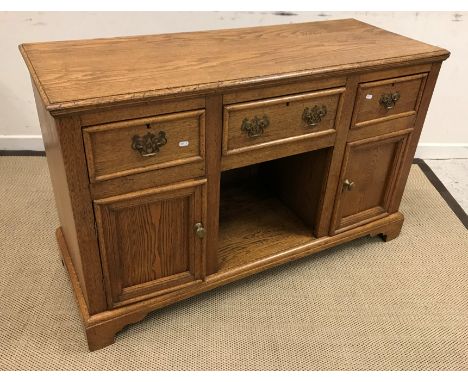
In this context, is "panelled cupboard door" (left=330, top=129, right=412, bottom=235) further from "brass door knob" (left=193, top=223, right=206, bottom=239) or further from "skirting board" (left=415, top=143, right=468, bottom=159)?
"skirting board" (left=415, top=143, right=468, bottom=159)

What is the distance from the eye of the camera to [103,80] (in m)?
0.98

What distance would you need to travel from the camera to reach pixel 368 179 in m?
1.46

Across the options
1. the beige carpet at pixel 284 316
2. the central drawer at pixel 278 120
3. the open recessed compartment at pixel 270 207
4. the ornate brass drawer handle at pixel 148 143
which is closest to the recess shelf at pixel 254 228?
the open recessed compartment at pixel 270 207

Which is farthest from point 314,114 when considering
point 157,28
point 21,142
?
point 21,142

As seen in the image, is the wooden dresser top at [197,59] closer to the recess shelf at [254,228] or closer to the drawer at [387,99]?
the drawer at [387,99]

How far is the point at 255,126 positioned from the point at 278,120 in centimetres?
7

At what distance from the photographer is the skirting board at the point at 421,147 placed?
210 centimetres

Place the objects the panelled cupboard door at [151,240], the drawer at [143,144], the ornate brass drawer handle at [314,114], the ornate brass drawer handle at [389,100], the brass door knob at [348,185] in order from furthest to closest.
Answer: the brass door knob at [348,185] → the ornate brass drawer handle at [389,100] → the ornate brass drawer handle at [314,114] → the panelled cupboard door at [151,240] → the drawer at [143,144]

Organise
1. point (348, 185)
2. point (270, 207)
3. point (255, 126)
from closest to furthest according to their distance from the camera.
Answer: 1. point (255, 126)
2. point (348, 185)
3. point (270, 207)

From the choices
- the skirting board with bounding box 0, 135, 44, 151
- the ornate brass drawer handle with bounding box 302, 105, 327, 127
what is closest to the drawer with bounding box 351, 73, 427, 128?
the ornate brass drawer handle with bounding box 302, 105, 327, 127

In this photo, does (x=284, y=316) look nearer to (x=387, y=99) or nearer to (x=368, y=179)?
(x=368, y=179)

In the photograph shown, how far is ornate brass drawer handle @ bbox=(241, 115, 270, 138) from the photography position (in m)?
1.10

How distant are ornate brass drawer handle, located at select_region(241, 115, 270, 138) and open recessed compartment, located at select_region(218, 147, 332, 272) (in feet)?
0.92

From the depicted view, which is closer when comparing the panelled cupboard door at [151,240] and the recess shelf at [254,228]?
the panelled cupboard door at [151,240]
